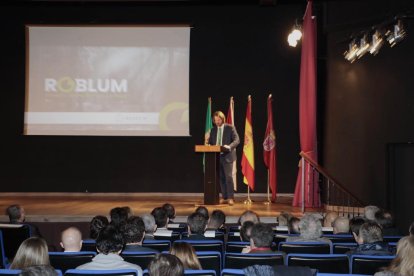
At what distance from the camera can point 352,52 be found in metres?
8.81

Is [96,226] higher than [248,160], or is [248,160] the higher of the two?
[248,160]

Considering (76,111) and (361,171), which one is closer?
(361,171)

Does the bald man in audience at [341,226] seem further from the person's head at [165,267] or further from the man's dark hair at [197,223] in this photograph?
the person's head at [165,267]

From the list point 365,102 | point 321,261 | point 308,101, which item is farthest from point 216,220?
point 365,102

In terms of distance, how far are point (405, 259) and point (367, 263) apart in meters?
0.56

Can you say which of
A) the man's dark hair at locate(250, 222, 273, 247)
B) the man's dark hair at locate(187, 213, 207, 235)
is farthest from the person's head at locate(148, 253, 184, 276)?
the man's dark hair at locate(187, 213, 207, 235)

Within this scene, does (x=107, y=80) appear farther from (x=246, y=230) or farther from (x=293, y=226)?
(x=246, y=230)

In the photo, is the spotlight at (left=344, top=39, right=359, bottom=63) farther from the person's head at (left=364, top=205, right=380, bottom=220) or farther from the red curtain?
the person's head at (left=364, top=205, right=380, bottom=220)

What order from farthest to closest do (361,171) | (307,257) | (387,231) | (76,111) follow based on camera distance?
1. (76,111)
2. (361,171)
3. (387,231)
4. (307,257)

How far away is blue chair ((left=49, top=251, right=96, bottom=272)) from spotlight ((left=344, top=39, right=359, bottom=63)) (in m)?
6.32

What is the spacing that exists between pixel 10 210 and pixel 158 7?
272 inches

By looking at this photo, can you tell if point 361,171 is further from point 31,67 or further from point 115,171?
point 31,67

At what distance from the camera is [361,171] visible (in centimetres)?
939

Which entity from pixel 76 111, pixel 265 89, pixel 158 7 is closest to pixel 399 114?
pixel 265 89
